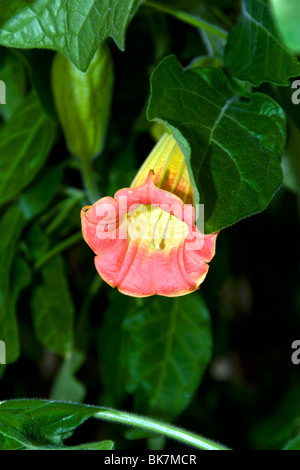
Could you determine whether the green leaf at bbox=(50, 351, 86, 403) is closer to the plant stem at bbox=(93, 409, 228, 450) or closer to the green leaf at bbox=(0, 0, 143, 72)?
the plant stem at bbox=(93, 409, 228, 450)

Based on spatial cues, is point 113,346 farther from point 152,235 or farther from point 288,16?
point 288,16

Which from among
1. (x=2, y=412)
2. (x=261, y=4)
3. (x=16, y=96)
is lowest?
(x=2, y=412)

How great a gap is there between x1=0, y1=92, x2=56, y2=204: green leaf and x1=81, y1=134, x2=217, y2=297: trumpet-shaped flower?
22 centimetres

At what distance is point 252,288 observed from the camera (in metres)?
1.32

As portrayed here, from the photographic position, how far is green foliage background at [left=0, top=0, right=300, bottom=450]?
520mm

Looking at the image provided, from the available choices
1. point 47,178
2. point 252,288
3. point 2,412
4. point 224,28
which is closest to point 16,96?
point 47,178

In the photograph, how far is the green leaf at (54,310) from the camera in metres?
0.86

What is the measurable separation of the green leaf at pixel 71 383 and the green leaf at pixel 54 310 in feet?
0.15

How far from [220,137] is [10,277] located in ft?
1.31

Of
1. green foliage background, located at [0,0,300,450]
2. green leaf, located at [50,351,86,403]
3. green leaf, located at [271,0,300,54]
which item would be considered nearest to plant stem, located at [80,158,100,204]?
green foliage background, located at [0,0,300,450]

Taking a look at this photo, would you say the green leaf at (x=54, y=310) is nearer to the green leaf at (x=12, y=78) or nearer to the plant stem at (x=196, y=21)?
the green leaf at (x=12, y=78)

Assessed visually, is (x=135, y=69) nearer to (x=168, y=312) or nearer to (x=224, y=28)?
(x=224, y=28)

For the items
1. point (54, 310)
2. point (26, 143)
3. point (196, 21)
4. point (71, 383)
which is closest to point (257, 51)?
point (196, 21)
